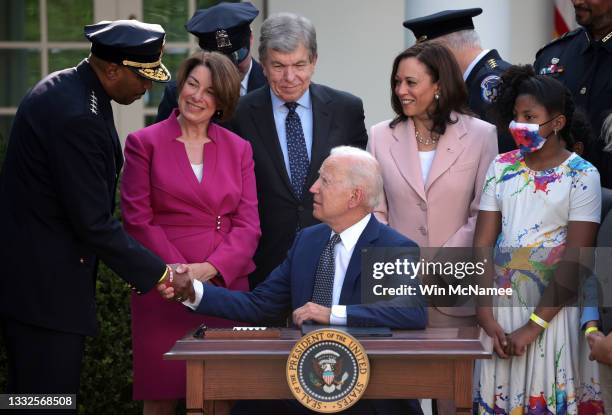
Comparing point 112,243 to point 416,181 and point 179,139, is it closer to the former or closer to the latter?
point 179,139

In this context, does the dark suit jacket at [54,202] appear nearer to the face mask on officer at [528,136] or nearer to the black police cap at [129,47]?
the black police cap at [129,47]

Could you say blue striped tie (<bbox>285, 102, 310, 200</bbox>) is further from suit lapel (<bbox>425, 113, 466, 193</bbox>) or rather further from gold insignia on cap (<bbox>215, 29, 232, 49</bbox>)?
suit lapel (<bbox>425, 113, 466, 193</bbox>)

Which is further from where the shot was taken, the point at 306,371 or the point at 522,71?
the point at 522,71

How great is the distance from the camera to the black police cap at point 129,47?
176 inches

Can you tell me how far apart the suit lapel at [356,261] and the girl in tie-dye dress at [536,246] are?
1.71ft

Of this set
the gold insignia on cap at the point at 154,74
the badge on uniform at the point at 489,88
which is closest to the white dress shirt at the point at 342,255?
the gold insignia on cap at the point at 154,74

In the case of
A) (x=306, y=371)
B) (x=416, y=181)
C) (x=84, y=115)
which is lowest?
(x=306, y=371)

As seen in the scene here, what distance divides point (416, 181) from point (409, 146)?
16 cm

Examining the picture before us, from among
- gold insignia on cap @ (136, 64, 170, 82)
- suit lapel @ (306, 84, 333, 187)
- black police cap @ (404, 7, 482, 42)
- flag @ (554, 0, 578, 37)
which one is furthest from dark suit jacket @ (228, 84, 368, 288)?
flag @ (554, 0, 578, 37)

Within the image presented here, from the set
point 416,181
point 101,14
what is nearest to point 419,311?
point 416,181

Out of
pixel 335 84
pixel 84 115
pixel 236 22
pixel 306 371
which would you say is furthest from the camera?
pixel 335 84

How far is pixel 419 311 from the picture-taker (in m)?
4.40

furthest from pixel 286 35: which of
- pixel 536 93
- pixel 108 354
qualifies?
pixel 108 354

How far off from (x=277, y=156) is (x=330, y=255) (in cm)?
80
